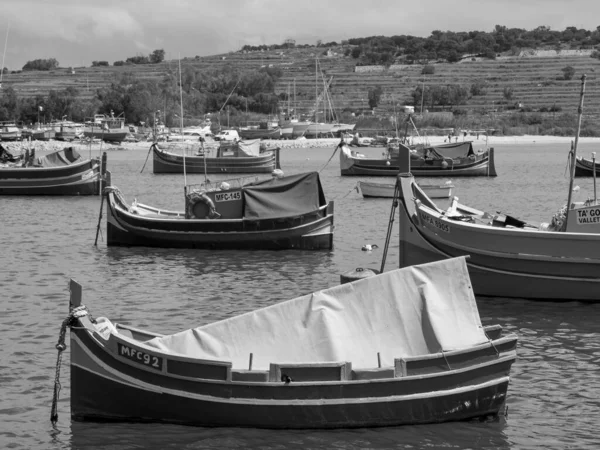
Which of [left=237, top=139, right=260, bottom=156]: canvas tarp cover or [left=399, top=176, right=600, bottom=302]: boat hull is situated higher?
[left=399, top=176, right=600, bottom=302]: boat hull

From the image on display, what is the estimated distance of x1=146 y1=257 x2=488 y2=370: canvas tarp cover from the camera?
13.9m

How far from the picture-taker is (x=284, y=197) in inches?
1203

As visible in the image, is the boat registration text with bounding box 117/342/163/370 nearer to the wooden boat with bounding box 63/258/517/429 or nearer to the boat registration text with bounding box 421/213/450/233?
the wooden boat with bounding box 63/258/517/429

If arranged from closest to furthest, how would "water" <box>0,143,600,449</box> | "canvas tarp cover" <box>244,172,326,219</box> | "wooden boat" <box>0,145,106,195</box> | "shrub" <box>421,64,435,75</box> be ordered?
1. "water" <box>0,143,600,449</box>
2. "canvas tarp cover" <box>244,172,326,219</box>
3. "wooden boat" <box>0,145,106,195</box>
4. "shrub" <box>421,64,435,75</box>

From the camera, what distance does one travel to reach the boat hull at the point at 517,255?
21000 mm

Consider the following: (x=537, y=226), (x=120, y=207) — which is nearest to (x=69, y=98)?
(x=120, y=207)

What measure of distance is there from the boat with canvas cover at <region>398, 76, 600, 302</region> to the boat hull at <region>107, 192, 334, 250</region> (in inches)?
314

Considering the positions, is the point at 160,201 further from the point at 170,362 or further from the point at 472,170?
the point at 170,362

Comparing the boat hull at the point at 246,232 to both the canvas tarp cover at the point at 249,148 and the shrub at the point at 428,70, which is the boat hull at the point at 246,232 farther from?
the shrub at the point at 428,70

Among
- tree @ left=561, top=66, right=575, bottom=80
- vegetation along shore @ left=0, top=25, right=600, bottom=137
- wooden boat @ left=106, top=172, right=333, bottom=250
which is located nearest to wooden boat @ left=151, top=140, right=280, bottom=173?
wooden boat @ left=106, top=172, right=333, bottom=250

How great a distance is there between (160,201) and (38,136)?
65028 mm

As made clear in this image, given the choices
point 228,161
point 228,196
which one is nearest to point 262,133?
point 228,161

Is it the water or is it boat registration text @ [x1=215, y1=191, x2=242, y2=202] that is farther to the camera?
boat registration text @ [x1=215, y1=191, x2=242, y2=202]

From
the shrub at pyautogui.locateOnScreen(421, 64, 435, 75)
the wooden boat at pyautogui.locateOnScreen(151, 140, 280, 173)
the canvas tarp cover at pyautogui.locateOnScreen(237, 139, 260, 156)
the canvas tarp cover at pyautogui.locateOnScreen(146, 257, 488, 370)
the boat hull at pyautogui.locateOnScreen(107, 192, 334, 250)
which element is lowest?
the wooden boat at pyautogui.locateOnScreen(151, 140, 280, 173)
